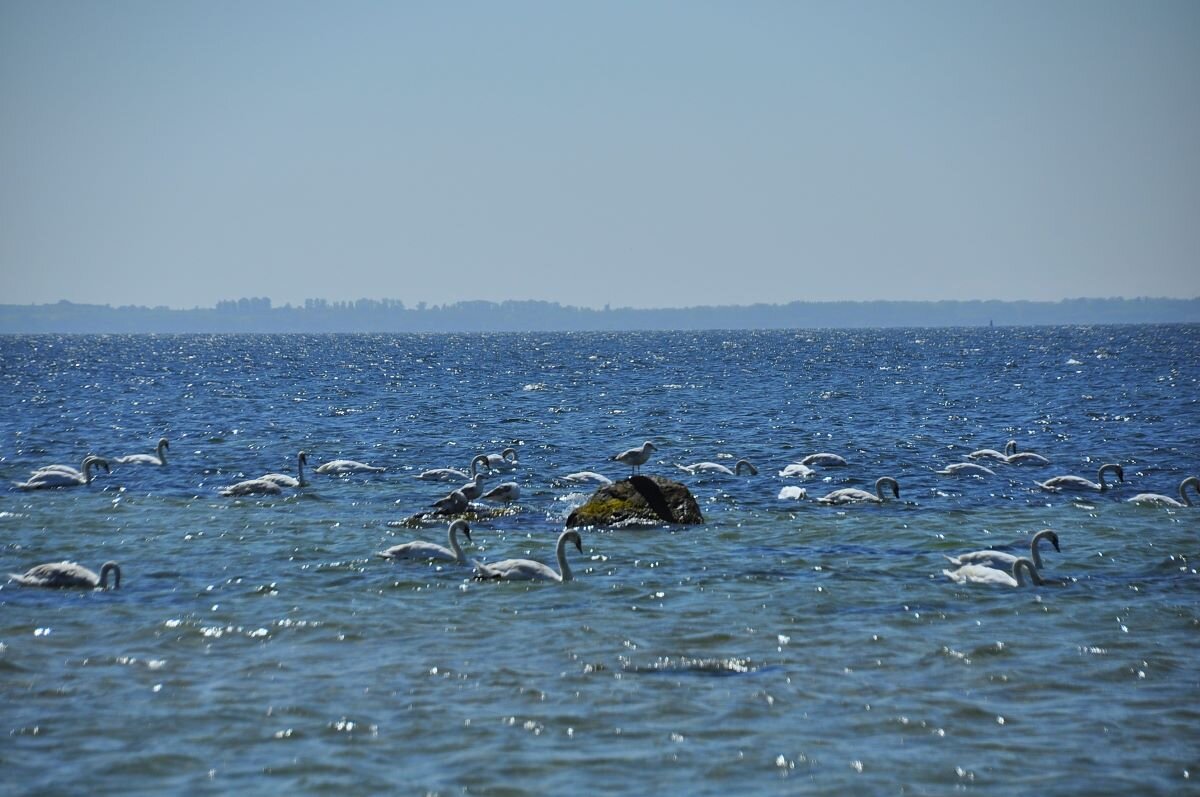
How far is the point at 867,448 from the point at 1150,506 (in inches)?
491

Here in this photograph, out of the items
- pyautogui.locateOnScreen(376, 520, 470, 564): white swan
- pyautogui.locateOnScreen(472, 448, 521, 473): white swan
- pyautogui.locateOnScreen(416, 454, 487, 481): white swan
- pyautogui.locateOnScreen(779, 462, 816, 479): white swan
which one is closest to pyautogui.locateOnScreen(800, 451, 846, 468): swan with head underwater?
pyautogui.locateOnScreen(779, 462, 816, 479): white swan

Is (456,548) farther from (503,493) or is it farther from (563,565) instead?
(503,493)

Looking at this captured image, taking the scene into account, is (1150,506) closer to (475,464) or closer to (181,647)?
(475,464)

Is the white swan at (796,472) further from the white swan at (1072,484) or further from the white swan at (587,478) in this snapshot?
the white swan at (1072,484)

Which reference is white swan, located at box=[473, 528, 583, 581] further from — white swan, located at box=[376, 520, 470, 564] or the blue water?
white swan, located at box=[376, 520, 470, 564]

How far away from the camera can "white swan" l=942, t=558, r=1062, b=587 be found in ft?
54.0

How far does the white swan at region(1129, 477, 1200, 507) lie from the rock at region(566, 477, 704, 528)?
27.5ft

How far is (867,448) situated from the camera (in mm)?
35625

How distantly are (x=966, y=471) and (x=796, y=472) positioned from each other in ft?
12.6

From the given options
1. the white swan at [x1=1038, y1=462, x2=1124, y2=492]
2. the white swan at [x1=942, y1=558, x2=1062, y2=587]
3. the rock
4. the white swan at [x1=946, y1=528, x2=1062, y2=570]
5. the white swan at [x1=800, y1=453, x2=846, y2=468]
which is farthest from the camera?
the white swan at [x1=800, y1=453, x2=846, y2=468]

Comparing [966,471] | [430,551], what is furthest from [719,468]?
[430,551]

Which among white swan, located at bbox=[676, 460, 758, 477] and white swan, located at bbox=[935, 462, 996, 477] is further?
white swan, located at bbox=[676, 460, 758, 477]

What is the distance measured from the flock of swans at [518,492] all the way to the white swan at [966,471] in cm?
2

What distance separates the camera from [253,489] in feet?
83.9
